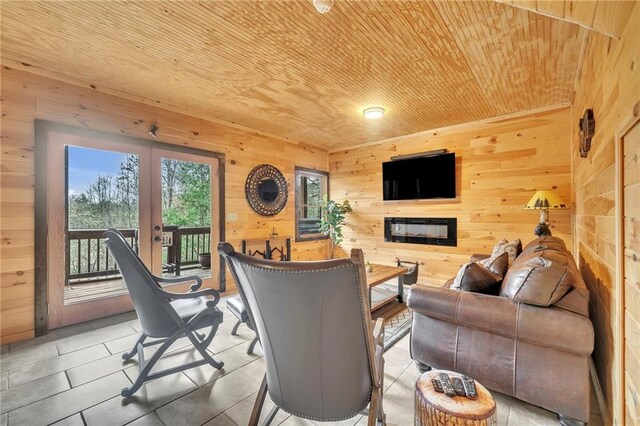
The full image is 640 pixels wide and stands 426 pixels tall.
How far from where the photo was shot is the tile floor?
1642 mm

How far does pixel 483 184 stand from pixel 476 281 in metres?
2.74

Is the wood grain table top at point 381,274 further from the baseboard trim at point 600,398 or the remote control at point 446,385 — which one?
the baseboard trim at point 600,398

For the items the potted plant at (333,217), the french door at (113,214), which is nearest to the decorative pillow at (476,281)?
the french door at (113,214)

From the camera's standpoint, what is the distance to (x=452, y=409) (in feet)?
3.91

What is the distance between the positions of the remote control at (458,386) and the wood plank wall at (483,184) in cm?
323

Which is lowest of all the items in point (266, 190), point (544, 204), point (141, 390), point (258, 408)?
point (141, 390)

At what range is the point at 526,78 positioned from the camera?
2.83 metres

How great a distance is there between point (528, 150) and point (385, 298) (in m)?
2.84

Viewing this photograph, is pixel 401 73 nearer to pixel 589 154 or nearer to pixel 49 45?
pixel 589 154

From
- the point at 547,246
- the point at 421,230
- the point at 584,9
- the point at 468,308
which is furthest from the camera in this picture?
the point at 421,230

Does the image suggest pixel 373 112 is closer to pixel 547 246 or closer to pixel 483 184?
pixel 483 184

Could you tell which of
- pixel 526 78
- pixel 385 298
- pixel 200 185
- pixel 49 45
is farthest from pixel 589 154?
pixel 49 45

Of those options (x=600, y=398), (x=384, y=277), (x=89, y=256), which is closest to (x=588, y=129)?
(x=600, y=398)

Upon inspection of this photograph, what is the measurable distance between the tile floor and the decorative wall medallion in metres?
2.50
